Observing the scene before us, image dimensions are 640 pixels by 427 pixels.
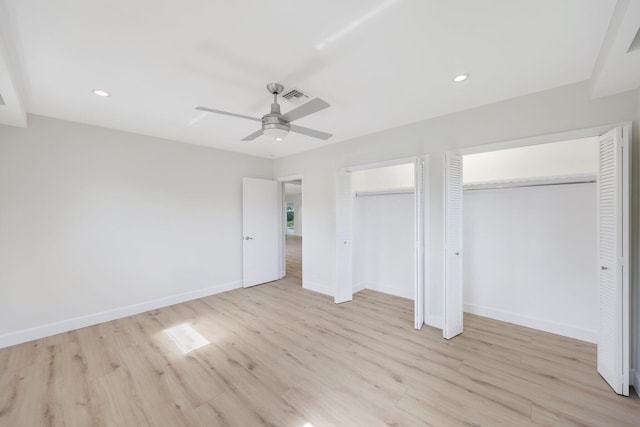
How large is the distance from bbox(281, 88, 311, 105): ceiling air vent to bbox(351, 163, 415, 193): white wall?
2215 millimetres

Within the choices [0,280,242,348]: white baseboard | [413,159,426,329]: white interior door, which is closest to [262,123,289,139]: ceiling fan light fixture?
[413,159,426,329]: white interior door

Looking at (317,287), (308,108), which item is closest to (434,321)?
(317,287)

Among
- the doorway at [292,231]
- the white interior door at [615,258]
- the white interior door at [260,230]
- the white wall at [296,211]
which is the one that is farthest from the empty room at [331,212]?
the white wall at [296,211]

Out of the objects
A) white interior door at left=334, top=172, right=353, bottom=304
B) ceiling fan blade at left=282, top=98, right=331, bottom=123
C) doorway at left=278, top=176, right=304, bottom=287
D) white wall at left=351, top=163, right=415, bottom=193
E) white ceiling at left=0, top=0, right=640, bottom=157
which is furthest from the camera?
doorway at left=278, top=176, right=304, bottom=287

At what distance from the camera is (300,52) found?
1.84 m

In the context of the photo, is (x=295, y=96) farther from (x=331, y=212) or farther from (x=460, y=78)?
(x=331, y=212)

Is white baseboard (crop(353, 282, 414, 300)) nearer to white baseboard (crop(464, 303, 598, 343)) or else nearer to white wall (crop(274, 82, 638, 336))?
white wall (crop(274, 82, 638, 336))

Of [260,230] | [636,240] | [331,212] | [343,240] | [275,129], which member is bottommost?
[343,240]

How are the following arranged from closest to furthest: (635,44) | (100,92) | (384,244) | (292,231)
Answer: (635,44) < (100,92) < (384,244) < (292,231)

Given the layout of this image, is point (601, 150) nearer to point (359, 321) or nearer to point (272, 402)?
point (359, 321)

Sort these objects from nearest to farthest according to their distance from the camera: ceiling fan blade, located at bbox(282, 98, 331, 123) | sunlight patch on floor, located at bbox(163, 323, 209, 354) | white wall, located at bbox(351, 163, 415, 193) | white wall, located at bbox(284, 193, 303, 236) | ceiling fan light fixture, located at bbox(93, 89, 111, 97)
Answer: ceiling fan blade, located at bbox(282, 98, 331, 123) < ceiling fan light fixture, located at bbox(93, 89, 111, 97) < sunlight patch on floor, located at bbox(163, 323, 209, 354) < white wall, located at bbox(351, 163, 415, 193) < white wall, located at bbox(284, 193, 303, 236)

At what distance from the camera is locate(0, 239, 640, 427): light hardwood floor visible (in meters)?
1.79

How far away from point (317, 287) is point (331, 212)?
4.81 ft

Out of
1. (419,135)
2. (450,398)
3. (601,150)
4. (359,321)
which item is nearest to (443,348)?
(450,398)
